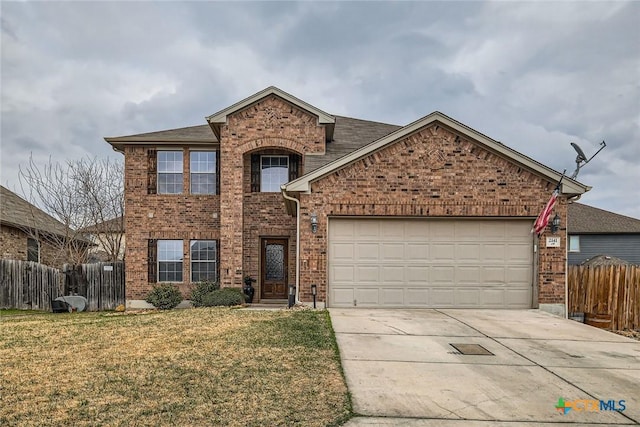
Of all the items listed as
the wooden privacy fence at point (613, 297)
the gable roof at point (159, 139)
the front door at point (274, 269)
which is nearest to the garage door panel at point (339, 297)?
the front door at point (274, 269)

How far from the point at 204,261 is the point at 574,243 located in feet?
66.6

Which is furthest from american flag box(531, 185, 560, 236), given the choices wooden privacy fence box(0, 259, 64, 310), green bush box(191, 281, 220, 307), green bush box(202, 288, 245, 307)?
wooden privacy fence box(0, 259, 64, 310)

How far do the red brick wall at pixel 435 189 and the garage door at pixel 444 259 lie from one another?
0.36 meters

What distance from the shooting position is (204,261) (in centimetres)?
1468

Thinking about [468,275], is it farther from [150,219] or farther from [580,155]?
[150,219]

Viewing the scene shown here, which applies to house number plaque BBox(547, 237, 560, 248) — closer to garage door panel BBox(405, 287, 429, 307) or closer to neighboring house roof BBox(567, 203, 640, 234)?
garage door panel BBox(405, 287, 429, 307)

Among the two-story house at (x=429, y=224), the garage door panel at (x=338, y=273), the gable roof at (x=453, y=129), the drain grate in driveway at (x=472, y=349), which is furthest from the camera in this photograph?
the garage door panel at (x=338, y=273)

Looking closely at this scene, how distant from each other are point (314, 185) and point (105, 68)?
477 inches

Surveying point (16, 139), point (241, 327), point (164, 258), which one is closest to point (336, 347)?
point (241, 327)

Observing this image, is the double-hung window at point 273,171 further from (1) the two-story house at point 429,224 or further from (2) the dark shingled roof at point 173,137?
(1) the two-story house at point 429,224

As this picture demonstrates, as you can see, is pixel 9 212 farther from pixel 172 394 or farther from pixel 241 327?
pixel 172 394

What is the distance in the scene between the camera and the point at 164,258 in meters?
14.7

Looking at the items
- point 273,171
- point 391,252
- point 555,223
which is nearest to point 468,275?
point 391,252

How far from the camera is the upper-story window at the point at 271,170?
14.6 meters
